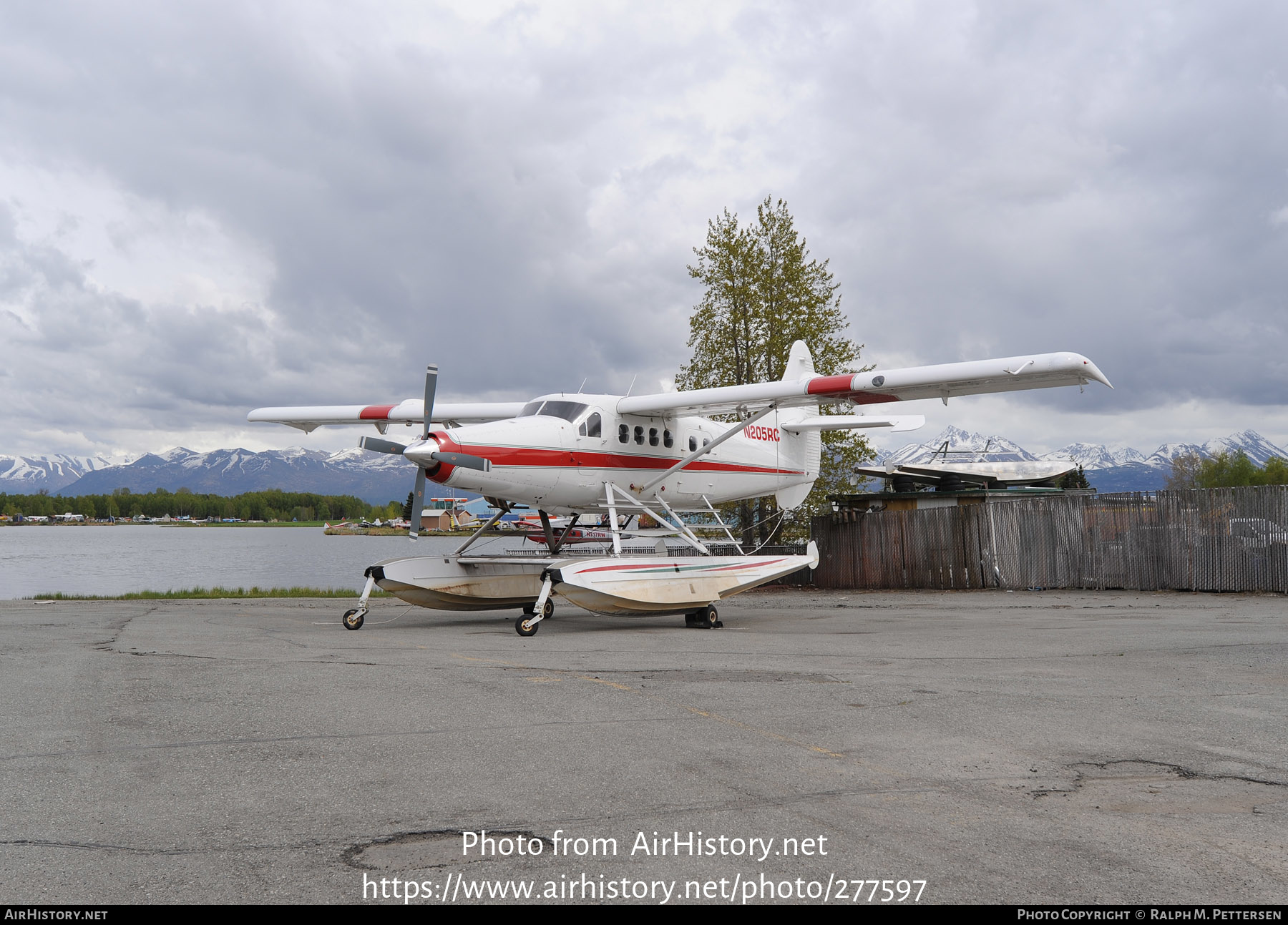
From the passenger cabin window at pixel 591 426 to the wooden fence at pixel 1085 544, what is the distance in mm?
11398

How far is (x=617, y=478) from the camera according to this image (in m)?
15.3

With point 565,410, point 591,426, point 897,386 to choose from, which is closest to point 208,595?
point 565,410

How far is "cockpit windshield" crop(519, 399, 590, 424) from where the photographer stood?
14.7m

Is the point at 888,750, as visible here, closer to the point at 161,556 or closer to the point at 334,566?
the point at 334,566

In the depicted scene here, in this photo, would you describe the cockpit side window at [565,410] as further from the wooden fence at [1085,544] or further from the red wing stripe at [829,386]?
the wooden fence at [1085,544]

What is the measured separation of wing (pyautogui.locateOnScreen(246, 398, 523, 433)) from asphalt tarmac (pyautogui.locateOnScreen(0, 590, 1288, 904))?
946 cm

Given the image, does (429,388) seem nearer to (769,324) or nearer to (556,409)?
(556,409)

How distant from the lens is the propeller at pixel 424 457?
12633 millimetres

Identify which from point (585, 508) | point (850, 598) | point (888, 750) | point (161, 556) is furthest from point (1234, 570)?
point (161, 556)

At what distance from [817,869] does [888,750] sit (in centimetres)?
203

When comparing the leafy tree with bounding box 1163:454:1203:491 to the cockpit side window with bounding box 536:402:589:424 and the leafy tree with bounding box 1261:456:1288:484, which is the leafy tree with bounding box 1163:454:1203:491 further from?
the cockpit side window with bounding box 536:402:589:424

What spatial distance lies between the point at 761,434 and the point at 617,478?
5292 millimetres

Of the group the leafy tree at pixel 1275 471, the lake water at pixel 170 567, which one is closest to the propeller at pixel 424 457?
the lake water at pixel 170 567

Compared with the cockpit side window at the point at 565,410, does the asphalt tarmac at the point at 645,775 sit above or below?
below
